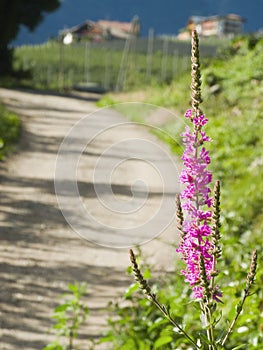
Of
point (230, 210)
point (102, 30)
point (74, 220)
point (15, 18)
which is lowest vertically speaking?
point (230, 210)

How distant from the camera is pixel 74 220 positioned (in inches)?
345

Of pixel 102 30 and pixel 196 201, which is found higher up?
pixel 102 30

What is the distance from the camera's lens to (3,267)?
675 cm

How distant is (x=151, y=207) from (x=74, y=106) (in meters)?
14.4

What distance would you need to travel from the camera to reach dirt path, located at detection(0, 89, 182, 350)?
596 cm

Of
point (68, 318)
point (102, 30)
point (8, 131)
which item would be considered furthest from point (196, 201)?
point (102, 30)

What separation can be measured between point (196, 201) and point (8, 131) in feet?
43.0

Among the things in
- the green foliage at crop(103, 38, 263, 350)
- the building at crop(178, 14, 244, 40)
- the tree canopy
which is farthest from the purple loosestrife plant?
the building at crop(178, 14, 244, 40)

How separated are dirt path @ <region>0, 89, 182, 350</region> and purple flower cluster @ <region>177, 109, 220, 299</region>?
3.31 meters

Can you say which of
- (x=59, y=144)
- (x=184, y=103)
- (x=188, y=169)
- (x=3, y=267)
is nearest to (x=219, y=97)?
(x=184, y=103)

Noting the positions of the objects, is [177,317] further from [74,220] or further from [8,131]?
[8,131]

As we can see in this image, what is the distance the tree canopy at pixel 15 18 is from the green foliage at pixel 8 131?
13.6 metres

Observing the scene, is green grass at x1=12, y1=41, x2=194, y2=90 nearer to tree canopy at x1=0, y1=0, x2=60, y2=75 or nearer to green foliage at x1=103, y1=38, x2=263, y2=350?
tree canopy at x1=0, y1=0, x2=60, y2=75

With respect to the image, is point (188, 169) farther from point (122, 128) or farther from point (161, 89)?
point (161, 89)
